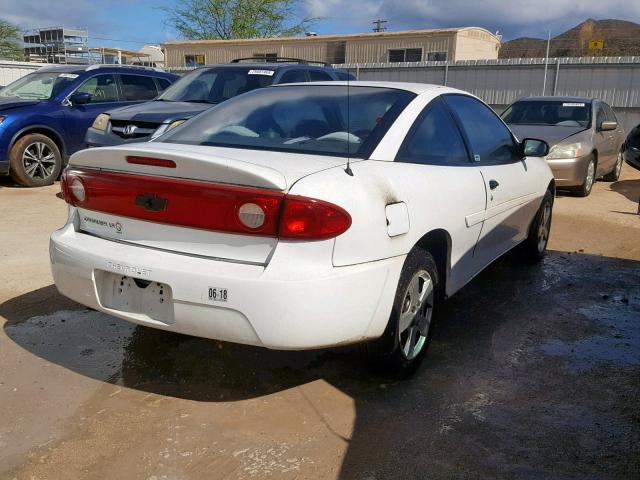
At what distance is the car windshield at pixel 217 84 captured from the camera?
8039 millimetres

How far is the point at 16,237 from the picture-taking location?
20.3 ft

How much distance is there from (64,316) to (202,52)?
2714cm

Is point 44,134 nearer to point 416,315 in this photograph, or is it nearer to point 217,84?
point 217,84

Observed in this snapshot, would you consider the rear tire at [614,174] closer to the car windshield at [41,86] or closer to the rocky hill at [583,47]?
the car windshield at [41,86]

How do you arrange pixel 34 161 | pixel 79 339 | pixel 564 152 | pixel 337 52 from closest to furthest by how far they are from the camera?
pixel 79 339
pixel 34 161
pixel 564 152
pixel 337 52

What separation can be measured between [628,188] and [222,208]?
34.0 feet

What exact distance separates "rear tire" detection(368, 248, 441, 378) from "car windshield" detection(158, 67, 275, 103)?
517 centimetres

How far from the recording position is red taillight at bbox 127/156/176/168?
9.19 feet

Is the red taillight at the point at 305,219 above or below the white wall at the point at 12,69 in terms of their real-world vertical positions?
below

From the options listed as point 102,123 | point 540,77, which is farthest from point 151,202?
point 540,77

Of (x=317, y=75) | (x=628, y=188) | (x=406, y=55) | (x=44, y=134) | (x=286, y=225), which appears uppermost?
(x=406, y=55)

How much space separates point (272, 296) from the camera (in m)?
2.60

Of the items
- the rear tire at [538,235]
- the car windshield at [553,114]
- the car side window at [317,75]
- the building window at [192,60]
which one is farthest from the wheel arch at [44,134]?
the building window at [192,60]

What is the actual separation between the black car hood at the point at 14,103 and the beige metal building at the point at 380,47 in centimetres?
1779
